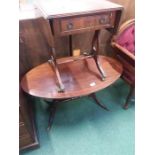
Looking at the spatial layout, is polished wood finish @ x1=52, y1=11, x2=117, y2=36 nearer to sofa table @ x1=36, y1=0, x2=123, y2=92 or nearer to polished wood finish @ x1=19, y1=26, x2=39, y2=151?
sofa table @ x1=36, y1=0, x2=123, y2=92

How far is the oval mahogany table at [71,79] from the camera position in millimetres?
1312

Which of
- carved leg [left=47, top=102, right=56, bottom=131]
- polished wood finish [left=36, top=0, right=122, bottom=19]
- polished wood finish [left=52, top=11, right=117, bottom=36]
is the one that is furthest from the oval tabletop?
polished wood finish [left=36, top=0, right=122, bottom=19]

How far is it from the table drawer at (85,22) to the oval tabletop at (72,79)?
0.42 m

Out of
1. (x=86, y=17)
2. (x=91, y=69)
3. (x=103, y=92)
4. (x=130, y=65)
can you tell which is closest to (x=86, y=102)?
(x=103, y=92)

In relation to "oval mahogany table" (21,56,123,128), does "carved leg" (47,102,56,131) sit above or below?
below

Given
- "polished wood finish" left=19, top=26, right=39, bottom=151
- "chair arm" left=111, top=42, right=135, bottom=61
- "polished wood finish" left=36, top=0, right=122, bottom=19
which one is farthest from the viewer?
"chair arm" left=111, top=42, right=135, bottom=61

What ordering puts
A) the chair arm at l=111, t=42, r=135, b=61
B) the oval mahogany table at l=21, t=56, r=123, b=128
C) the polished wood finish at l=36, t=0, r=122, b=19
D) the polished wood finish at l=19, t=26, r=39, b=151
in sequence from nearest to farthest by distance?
1. the polished wood finish at l=36, t=0, r=122, b=19
2. the polished wood finish at l=19, t=26, r=39, b=151
3. the oval mahogany table at l=21, t=56, r=123, b=128
4. the chair arm at l=111, t=42, r=135, b=61

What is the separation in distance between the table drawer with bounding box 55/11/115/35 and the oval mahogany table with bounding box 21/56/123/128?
1.39 feet

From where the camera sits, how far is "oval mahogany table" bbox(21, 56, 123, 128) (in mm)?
1312

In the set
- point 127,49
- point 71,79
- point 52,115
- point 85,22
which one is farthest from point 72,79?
point 127,49

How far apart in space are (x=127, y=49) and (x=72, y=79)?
622 millimetres

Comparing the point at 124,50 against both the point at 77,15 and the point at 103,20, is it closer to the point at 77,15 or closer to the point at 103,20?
the point at 103,20

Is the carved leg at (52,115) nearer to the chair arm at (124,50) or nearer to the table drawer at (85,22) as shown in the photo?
the table drawer at (85,22)
